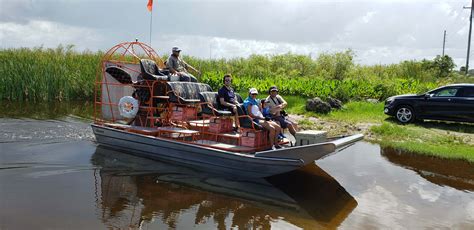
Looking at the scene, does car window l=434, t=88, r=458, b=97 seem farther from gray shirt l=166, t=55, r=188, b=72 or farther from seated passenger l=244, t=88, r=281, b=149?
gray shirt l=166, t=55, r=188, b=72

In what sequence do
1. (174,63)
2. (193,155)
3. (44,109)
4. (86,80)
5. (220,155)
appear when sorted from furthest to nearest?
(86,80) < (44,109) < (174,63) < (193,155) < (220,155)

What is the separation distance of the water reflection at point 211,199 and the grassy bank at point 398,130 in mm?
4340

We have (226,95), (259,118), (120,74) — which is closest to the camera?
(259,118)

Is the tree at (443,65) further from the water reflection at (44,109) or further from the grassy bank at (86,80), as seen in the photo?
the water reflection at (44,109)

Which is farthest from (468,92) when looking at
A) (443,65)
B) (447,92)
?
(443,65)

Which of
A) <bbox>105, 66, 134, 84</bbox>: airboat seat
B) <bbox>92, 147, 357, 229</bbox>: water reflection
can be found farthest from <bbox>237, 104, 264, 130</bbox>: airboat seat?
<bbox>105, 66, 134, 84</bbox>: airboat seat

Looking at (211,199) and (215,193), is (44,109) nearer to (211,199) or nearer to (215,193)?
(215,193)

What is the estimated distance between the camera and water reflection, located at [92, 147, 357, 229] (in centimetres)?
704

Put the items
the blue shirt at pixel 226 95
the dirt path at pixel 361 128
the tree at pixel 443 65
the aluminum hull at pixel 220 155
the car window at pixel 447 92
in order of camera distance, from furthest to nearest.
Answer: the tree at pixel 443 65 → the car window at pixel 447 92 → the dirt path at pixel 361 128 → the blue shirt at pixel 226 95 → the aluminum hull at pixel 220 155

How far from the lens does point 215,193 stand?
840 centimetres

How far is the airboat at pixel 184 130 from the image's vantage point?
8867 mm

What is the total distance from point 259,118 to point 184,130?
1990 mm

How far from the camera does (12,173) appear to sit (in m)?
9.05

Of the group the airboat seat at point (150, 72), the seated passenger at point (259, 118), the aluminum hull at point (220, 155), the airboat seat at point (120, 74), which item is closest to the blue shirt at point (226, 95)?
the seated passenger at point (259, 118)
